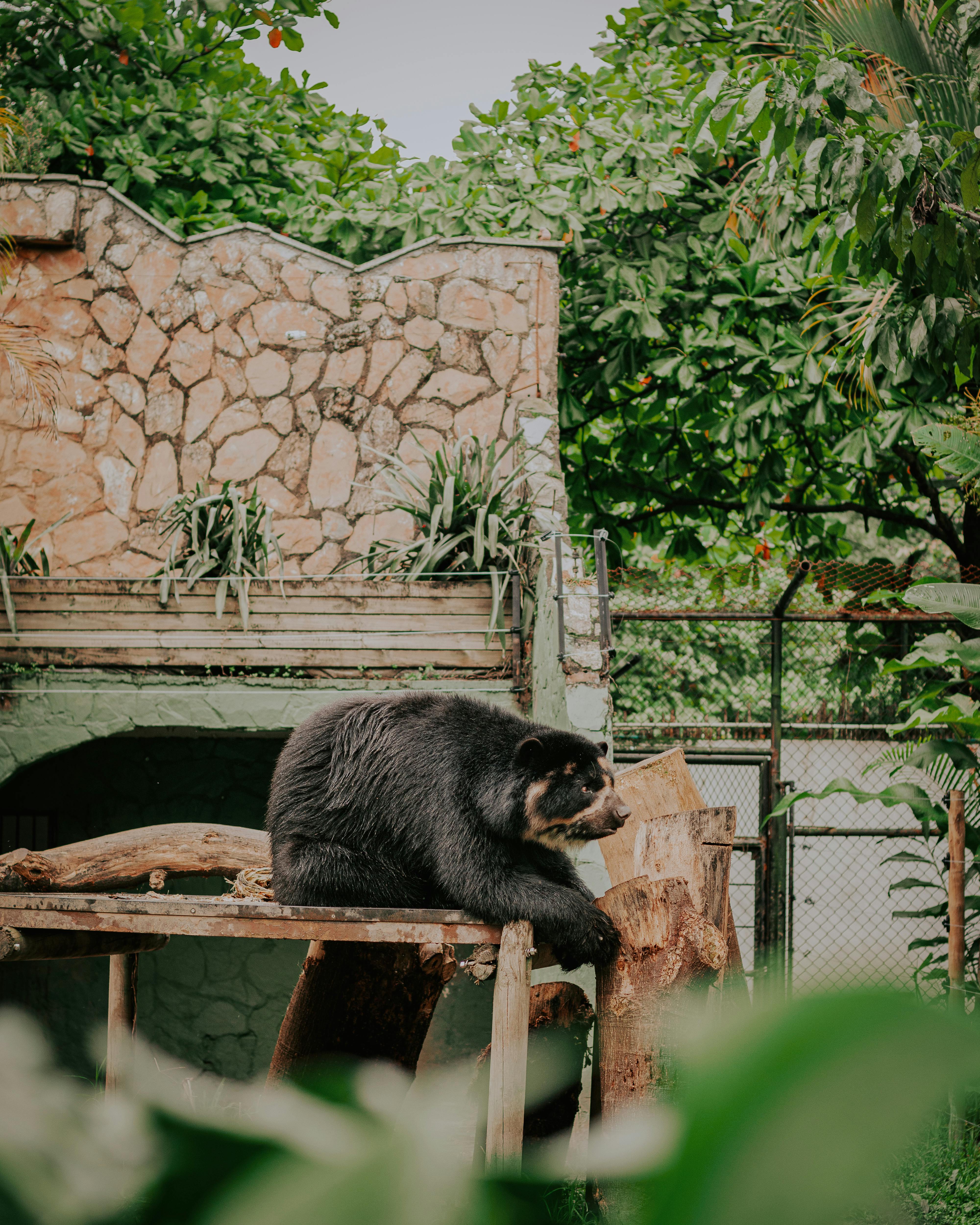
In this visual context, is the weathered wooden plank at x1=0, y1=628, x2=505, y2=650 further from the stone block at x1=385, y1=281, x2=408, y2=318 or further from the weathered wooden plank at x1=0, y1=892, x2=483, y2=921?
the stone block at x1=385, y1=281, x2=408, y2=318

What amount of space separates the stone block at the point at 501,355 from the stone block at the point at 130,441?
237 cm

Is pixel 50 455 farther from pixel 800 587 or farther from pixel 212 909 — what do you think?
pixel 800 587

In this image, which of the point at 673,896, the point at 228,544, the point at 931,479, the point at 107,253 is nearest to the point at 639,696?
the point at 931,479

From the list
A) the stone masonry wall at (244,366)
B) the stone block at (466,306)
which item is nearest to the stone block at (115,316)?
the stone masonry wall at (244,366)

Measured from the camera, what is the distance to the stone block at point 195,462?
684 centimetres

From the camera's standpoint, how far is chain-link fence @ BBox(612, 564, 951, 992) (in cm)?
559

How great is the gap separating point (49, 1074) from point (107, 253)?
7.49 metres

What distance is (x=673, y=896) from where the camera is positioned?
114 inches

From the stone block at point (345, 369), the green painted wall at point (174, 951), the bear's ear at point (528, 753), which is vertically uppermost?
the stone block at point (345, 369)

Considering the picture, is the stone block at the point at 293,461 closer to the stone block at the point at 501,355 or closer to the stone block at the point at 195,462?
the stone block at the point at 195,462

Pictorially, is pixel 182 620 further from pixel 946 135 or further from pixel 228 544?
pixel 946 135

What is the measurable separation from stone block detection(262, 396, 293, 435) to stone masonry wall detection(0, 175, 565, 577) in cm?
1

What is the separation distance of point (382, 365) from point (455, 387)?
512 mm

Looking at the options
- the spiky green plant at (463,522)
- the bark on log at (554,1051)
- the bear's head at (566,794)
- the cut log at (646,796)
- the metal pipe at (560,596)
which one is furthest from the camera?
the spiky green plant at (463,522)
